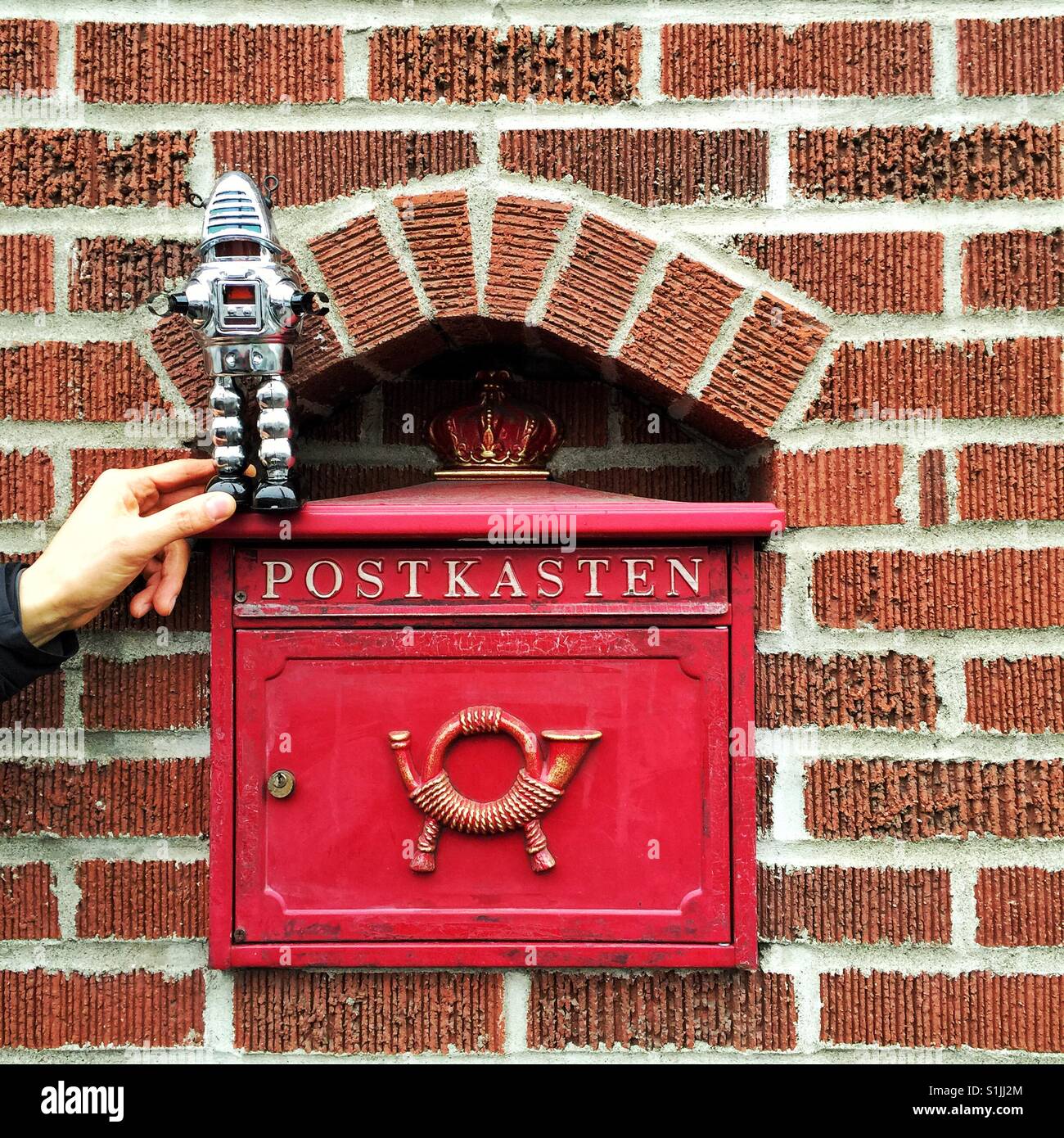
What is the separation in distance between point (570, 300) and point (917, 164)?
56cm

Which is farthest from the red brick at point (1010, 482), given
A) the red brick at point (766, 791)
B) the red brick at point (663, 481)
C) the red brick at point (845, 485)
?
the red brick at point (766, 791)

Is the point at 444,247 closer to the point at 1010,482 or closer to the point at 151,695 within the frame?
the point at 151,695

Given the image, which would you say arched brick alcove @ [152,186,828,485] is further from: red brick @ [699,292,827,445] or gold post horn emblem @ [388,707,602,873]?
gold post horn emblem @ [388,707,602,873]

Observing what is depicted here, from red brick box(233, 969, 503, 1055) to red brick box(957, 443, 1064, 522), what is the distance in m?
1.01

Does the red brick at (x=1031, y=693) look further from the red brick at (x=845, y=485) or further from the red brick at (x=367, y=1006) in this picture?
the red brick at (x=367, y=1006)

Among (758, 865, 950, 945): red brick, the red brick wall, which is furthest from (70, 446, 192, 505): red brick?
(758, 865, 950, 945): red brick

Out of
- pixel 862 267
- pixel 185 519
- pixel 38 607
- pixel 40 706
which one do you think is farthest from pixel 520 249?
pixel 40 706

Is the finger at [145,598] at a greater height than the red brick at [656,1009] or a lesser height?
greater

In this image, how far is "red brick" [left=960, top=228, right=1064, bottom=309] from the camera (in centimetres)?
146

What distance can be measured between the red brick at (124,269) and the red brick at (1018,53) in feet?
3.97

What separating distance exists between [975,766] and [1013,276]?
73 centimetres

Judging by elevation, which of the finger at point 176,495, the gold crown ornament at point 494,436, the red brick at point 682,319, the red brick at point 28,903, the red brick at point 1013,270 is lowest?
the red brick at point 28,903

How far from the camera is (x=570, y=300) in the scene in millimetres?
1445

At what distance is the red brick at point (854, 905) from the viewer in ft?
4.81
